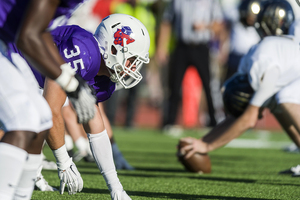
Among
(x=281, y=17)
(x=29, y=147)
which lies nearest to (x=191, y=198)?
(x=29, y=147)

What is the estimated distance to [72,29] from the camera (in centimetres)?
279

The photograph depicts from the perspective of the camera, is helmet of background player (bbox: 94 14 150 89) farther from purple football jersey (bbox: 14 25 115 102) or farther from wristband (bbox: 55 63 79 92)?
wristband (bbox: 55 63 79 92)

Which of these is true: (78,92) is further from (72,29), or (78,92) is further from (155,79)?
(155,79)

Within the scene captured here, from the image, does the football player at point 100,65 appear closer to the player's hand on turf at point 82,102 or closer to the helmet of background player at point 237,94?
the player's hand on turf at point 82,102

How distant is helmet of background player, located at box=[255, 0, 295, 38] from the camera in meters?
3.97

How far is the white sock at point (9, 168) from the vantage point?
189cm

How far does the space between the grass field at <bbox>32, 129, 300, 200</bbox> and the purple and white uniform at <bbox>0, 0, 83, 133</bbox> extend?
998 millimetres

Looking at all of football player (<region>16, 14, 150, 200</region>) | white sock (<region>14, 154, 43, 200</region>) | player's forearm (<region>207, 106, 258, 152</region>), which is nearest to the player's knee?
white sock (<region>14, 154, 43, 200</region>)

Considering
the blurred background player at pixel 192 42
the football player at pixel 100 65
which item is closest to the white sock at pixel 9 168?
the football player at pixel 100 65

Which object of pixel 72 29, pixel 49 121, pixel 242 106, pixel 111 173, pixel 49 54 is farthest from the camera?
pixel 242 106

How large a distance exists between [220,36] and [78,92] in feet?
31.6

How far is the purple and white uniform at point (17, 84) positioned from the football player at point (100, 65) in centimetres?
46

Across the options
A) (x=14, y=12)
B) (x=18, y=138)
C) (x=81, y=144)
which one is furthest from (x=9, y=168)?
(x=81, y=144)

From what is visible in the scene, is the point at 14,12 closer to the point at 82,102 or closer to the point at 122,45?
the point at 82,102
